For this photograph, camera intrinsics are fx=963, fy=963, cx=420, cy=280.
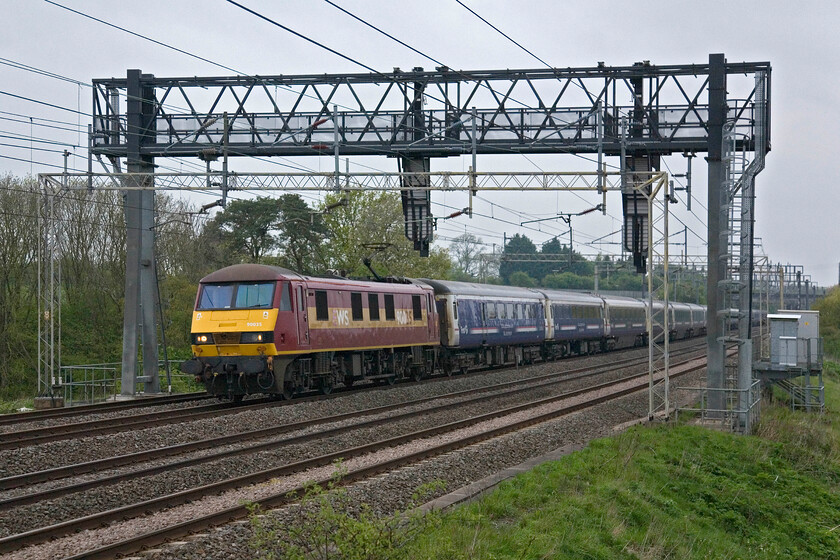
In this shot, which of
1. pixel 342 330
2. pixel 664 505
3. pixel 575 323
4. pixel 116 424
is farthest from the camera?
pixel 575 323

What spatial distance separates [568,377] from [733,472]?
1559 cm

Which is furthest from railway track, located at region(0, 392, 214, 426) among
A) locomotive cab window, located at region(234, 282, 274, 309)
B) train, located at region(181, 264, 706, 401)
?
locomotive cab window, located at region(234, 282, 274, 309)

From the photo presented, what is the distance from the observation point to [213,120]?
26297mm

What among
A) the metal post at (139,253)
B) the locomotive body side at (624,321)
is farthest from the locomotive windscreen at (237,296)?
the locomotive body side at (624,321)

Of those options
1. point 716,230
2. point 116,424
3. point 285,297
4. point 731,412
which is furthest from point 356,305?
point 731,412

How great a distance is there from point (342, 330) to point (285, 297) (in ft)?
9.46

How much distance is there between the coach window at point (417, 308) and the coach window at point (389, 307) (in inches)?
64.0

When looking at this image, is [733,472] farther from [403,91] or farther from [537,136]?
[403,91]

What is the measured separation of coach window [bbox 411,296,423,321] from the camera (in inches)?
1153

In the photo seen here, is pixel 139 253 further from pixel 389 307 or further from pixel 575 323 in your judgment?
pixel 575 323

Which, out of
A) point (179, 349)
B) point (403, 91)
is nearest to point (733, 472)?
point (403, 91)

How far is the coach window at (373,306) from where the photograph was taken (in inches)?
1032

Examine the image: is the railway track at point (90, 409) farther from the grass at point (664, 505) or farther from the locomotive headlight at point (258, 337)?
the grass at point (664, 505)

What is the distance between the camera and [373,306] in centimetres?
2644
